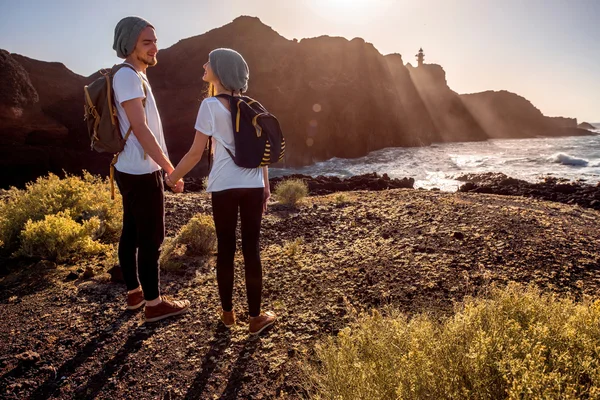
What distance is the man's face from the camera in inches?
89.7

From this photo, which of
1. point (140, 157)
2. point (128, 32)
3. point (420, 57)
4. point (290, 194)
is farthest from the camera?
point (420, 57)

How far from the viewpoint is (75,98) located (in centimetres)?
2875

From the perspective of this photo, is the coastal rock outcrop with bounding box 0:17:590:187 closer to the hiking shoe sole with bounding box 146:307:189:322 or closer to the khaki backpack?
the khaki backpack

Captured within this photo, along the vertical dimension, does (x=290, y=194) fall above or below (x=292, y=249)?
above

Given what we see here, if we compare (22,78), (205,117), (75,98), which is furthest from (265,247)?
(75,98)

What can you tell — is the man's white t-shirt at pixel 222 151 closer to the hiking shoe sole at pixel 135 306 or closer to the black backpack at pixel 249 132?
the black backpack at pixel 249 132

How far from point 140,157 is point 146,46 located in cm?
75

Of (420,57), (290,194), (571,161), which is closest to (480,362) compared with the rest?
(290,194)

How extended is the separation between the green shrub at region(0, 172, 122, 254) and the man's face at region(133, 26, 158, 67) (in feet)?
10.3

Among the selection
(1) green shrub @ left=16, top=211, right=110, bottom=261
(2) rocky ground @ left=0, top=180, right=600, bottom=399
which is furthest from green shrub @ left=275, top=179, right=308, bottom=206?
(1) green shrub @ left=16, top=211, right=110, bottom=261

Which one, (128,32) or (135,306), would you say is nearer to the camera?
(128,32)

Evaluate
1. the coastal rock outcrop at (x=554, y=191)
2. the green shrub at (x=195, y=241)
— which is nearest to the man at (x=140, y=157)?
the green shrub at (x=195, y=241)

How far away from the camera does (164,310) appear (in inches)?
113

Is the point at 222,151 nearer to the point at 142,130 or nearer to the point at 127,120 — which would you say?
the point at 142,130
